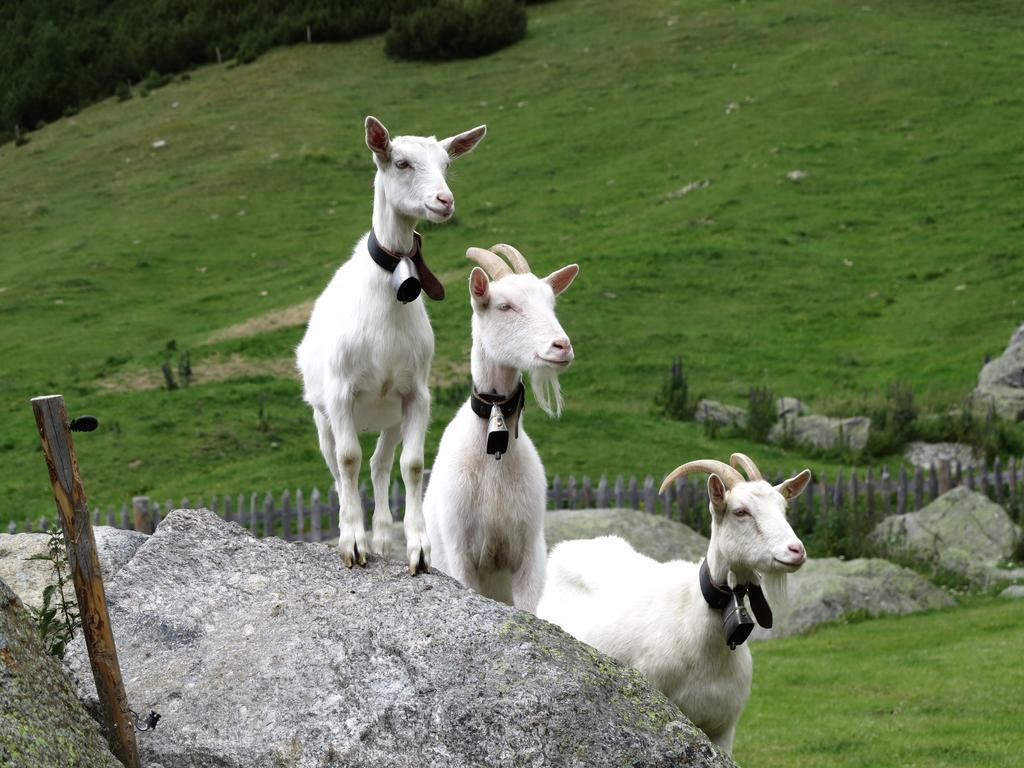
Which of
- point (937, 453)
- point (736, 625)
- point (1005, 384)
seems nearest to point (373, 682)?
point (736, 625)

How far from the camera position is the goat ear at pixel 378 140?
19.0 feet

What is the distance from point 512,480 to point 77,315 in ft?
98.1

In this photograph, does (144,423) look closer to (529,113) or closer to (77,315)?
(77,315)

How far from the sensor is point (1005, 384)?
2548cm

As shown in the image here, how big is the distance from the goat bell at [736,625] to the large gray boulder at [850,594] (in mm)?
9262

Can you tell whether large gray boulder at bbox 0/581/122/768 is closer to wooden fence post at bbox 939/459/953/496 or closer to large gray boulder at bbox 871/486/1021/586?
large gray boulder at bbox 871/486/1021/586

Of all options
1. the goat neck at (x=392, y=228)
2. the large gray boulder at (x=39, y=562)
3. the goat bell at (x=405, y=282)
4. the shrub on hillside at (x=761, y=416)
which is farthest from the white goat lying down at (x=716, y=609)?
the shrub on hillside at (x=761, y=416)

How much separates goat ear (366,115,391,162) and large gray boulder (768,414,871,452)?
18.5 meters

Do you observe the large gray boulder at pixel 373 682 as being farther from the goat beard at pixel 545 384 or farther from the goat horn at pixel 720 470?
the goat horn at pixel 720 470

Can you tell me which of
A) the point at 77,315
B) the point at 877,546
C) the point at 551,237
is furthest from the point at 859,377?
the point at 77,315

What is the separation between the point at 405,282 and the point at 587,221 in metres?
32.3

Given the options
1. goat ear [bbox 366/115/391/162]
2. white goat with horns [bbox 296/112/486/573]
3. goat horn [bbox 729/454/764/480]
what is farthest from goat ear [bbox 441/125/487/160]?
goat horn [bbox 729/454/764/480]

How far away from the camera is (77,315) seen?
1350 inches

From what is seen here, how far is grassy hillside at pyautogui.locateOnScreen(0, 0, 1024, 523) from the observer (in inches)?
973
